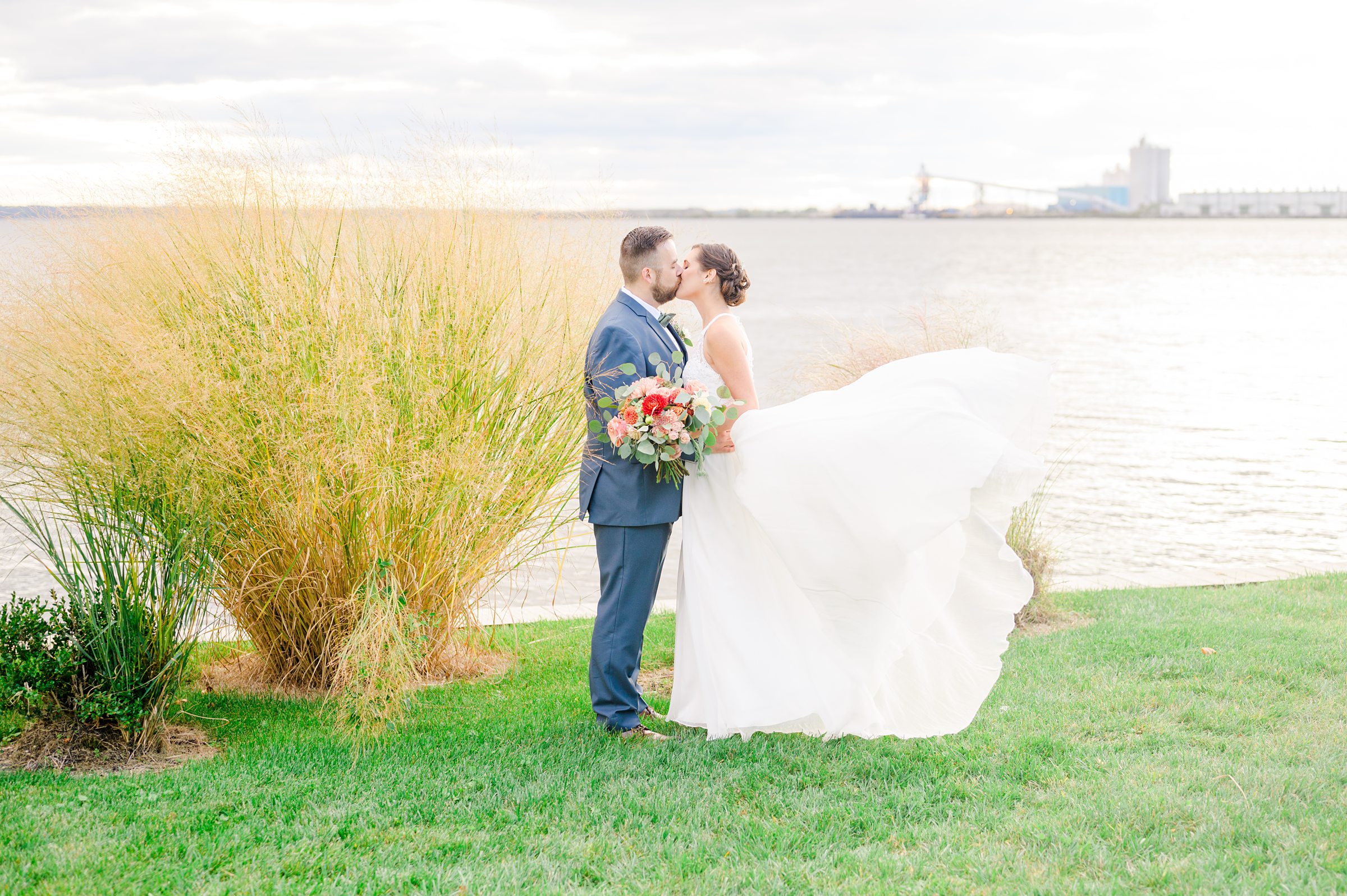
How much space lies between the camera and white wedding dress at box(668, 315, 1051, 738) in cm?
427

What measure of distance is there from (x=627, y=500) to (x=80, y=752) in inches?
95.4

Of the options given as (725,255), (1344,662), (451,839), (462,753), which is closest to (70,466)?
(462,753)

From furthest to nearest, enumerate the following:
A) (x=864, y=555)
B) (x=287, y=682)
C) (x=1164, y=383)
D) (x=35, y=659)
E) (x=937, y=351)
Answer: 1. (x=1164, y=383)
2. (x=937, y=351)
3. (x=287, y=682)
4. (x=864, y=555)
5. (x=35, y=659)

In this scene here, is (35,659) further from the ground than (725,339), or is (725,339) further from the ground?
(725,339)

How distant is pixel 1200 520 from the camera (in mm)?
11758

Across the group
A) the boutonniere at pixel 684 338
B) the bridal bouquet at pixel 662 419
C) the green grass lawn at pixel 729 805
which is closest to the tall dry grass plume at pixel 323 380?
the green grass lawn at pixel 729 805

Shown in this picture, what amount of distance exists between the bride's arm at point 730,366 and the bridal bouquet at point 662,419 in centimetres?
9

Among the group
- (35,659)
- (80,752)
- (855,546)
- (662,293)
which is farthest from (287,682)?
(855,546)

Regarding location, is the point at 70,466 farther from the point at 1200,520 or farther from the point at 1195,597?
the point at 1200,520

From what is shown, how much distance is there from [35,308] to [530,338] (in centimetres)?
232

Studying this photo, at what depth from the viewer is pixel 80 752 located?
430 cm

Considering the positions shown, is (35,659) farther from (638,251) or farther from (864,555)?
(864,555)

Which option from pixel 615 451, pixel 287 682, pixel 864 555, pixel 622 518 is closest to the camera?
pixel 864 555

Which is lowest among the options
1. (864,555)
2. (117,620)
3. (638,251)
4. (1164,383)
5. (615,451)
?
(1164,383)
